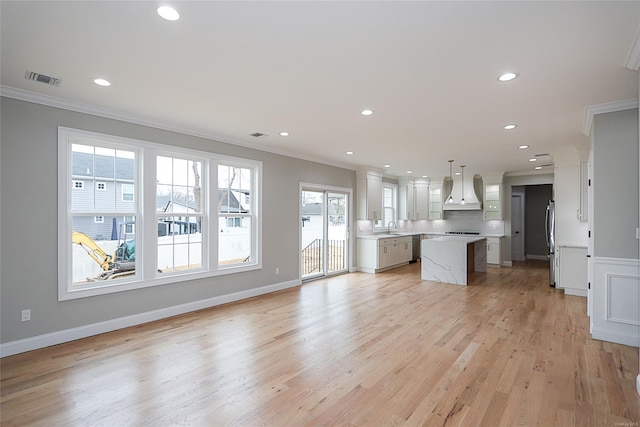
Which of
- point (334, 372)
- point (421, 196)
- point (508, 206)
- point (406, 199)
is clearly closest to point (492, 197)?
point (508, 206)

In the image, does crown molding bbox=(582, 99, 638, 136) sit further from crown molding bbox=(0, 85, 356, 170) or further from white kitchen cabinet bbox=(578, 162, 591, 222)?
crown molding bbox=(0, 85, 356, 170)

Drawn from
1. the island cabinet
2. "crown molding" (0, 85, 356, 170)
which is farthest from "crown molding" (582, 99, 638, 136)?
the island cabinet

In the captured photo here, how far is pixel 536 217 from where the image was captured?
1045cm

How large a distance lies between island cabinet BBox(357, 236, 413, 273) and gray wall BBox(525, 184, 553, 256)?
4860mm

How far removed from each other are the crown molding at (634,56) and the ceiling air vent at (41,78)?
15.3ft

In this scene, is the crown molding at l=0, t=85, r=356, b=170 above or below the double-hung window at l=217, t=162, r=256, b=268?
above

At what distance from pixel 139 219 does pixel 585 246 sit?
7.22 metres

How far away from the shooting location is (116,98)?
11.5ft

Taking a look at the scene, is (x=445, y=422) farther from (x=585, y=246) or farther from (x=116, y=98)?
(x=585, y=246)

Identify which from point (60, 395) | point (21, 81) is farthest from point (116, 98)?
point (60, 395)

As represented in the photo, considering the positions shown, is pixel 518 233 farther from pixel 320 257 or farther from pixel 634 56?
pixel 634 56

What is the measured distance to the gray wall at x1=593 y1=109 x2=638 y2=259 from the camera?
3467mm

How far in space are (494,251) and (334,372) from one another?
7647mm

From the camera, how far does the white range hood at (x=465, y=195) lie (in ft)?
30.7
